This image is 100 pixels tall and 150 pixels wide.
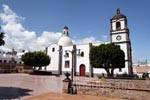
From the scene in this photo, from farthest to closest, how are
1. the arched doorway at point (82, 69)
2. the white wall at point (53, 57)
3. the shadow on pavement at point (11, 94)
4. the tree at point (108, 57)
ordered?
the white wall at point (53, 57), the arched doorway at point (82, 69), the tree at point (108, 57), the shadow on pavement at point (11, 94)

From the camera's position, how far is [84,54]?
38781 mm

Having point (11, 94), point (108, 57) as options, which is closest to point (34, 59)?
point (108, 57)

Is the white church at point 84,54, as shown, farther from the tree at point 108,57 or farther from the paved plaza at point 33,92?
the paved plaza at point 33,92

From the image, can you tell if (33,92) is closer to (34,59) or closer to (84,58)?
(34,59)

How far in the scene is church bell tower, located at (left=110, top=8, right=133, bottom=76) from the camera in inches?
1289

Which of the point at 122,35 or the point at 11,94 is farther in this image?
the point at 122,35

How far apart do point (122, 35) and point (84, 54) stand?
10.1 metres

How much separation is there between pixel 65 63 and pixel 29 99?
3010cm

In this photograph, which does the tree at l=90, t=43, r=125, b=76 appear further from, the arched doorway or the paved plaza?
the paved plaza

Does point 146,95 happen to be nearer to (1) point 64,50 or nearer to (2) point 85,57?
(2) point 85,57

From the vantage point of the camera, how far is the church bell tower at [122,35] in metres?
32.8

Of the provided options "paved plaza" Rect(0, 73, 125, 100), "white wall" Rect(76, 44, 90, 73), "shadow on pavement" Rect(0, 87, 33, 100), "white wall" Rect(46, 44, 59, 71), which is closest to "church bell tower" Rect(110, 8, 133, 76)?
"white wall" Rect(76, 44, 90, 73)

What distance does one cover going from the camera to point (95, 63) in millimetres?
27828

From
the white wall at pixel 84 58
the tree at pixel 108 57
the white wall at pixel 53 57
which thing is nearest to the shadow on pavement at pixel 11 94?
the tree at pixel 108 57
